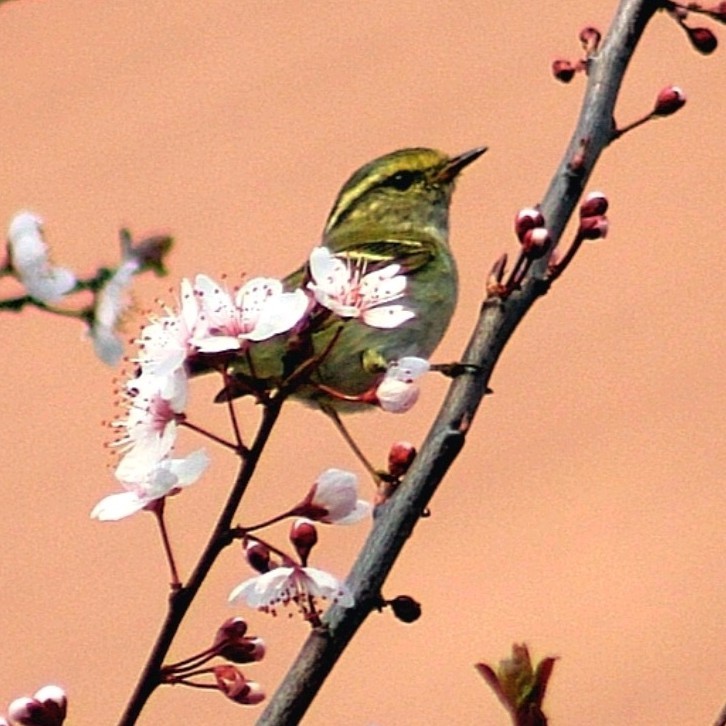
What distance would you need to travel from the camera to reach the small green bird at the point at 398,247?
1831 millimetres

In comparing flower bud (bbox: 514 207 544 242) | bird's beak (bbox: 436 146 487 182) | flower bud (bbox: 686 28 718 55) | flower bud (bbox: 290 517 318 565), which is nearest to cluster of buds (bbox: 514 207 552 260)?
flower bud (bbox: 514 207 544 242)

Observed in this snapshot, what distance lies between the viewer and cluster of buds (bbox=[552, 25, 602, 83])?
1094 millimetres

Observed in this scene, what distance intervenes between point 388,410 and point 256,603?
0.14 m

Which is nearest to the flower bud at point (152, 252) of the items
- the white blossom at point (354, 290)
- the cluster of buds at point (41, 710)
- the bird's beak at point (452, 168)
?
the white blossom at point (354, 290)

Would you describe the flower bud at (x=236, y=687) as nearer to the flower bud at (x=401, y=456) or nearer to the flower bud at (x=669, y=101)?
the flower bud at (x=401, y=456)

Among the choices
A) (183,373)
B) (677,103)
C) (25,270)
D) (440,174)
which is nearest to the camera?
(25,270)

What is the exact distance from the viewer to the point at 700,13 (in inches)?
42.0

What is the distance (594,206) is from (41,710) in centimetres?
44

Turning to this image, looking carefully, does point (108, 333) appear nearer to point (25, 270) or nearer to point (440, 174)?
point (25, 270)

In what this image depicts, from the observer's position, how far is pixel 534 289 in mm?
930

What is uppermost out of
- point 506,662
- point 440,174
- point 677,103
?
point 440,174

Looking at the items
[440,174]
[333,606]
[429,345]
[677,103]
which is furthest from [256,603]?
[440,174]

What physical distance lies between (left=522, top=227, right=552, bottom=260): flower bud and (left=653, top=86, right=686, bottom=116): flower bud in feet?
0.90

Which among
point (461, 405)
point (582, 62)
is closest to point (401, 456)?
point (461, 405)
